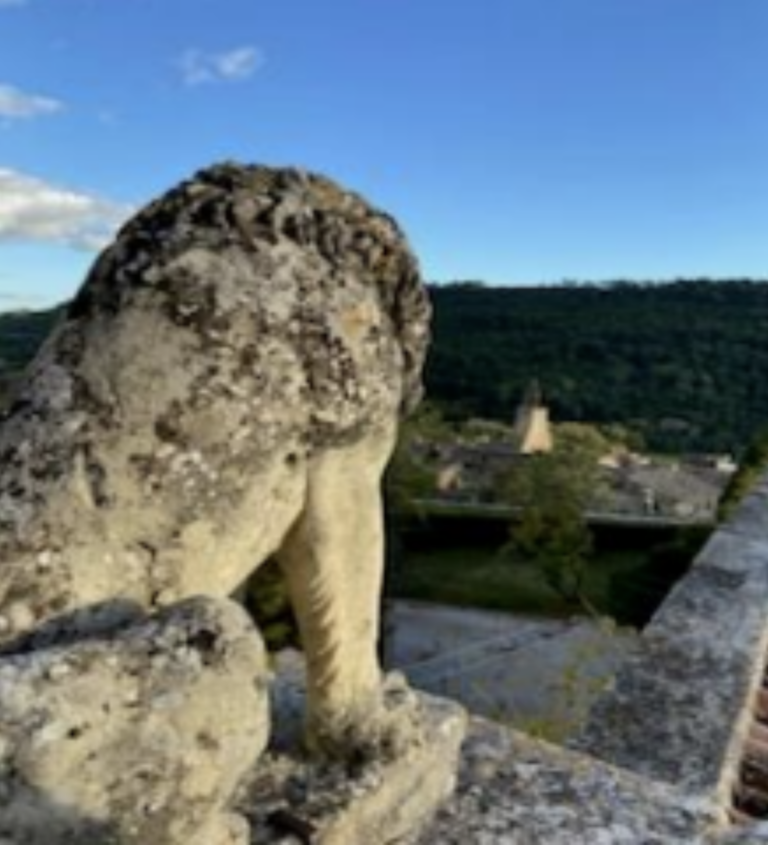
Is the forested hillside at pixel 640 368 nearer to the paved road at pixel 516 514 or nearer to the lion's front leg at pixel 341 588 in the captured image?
the paved road at pixel 516 514

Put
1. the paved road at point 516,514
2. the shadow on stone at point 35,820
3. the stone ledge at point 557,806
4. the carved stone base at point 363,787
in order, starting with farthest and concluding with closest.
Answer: the paved road at point 516,514 < the stone ledge at point 557,806 < the carved stone base at point 363,787 < the shadow on stone at point 35,820

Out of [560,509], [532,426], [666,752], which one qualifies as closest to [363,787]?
[666,752]

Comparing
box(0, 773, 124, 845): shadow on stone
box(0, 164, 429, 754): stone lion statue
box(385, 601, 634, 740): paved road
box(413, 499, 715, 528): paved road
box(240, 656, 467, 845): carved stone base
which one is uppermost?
box(0, 164, 429, 754): stone lion statue

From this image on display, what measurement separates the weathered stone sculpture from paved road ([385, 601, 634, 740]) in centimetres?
1785

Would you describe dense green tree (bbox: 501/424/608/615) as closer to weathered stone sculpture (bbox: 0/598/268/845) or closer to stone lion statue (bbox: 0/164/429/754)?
stone lion statue (bbox: 0/164/429/754)

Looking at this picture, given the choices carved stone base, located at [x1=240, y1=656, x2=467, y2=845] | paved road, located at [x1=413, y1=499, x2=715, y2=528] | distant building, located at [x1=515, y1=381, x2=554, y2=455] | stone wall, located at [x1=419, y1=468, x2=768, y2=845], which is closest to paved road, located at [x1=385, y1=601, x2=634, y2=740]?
paved road, located at [x1=413, y1=499, x2=715, y2=528]

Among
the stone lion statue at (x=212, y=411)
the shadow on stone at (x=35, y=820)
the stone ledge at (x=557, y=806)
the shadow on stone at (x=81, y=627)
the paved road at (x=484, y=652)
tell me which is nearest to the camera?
the shadow on stone at (x=35, y=820)

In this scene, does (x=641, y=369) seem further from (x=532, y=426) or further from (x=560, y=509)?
(x=560, y=509)

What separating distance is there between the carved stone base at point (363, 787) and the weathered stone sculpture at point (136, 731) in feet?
1.25

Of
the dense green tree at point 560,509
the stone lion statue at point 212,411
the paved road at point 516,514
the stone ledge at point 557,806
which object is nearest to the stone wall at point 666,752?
the stone ledge at point 557,806

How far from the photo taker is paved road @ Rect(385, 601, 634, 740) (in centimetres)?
2542

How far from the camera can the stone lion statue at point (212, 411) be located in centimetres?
218

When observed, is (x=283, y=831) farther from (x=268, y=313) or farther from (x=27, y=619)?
(x=268, y=313)

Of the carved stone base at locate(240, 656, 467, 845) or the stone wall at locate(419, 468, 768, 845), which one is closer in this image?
the carved stone base at locate(240, 656, 467, 845)
